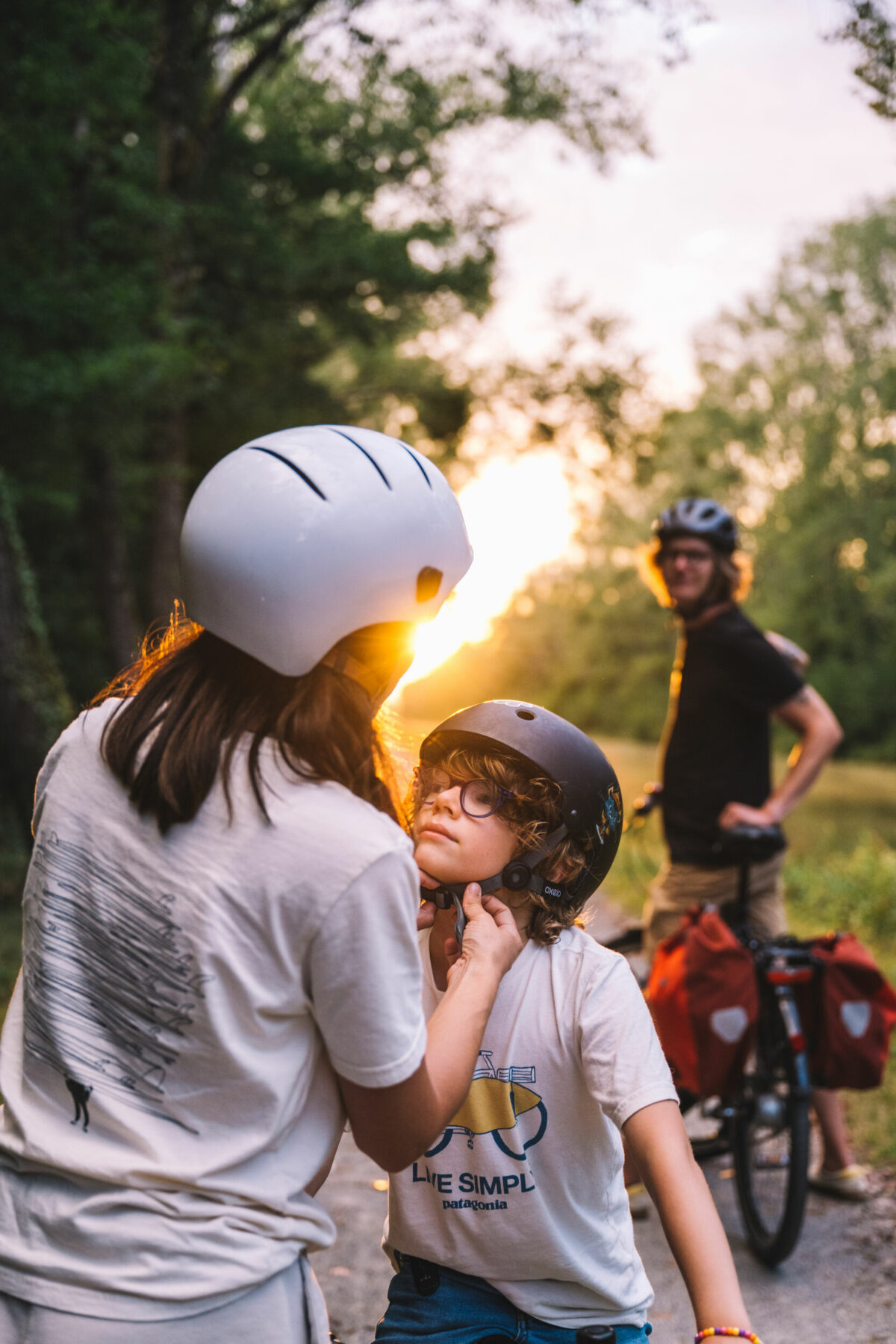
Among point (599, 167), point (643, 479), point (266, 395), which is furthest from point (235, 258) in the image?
point (643, 479)

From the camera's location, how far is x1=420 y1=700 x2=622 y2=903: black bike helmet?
2131mm

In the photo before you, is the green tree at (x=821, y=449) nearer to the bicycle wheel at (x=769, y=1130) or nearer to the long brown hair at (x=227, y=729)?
the bicycle wheel at (x=769, y=1130)

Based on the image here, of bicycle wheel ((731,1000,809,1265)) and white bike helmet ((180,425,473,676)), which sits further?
bicycle wheel ((731,1000,809,1265))

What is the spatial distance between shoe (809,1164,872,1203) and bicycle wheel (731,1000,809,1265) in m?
0.42

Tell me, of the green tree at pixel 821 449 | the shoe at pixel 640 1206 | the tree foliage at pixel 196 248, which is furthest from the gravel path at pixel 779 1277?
the green tree at pixel 821 449

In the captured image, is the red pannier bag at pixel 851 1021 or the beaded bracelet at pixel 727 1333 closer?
the beaded bracelet at pixel 727 1333

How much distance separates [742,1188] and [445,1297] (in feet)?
8.26

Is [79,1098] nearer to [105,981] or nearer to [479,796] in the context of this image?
[105,981]

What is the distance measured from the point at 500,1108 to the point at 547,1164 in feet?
0.37

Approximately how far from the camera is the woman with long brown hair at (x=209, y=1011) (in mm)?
1295

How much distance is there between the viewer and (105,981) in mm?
1380

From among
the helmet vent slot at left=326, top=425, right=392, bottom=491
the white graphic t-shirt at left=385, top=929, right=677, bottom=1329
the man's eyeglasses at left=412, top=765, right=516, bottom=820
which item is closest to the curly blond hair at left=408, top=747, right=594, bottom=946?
the man's eyeglasses at left=412, top=765, right=516, bottom=820

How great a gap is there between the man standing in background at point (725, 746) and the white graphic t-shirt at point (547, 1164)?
95.8 inches

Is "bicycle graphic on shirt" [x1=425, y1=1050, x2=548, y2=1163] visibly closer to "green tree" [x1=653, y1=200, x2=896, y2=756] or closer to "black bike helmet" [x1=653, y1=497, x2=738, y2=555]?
"black bike helmet" [x1=653, y1=497, x2=738, y2=555]
